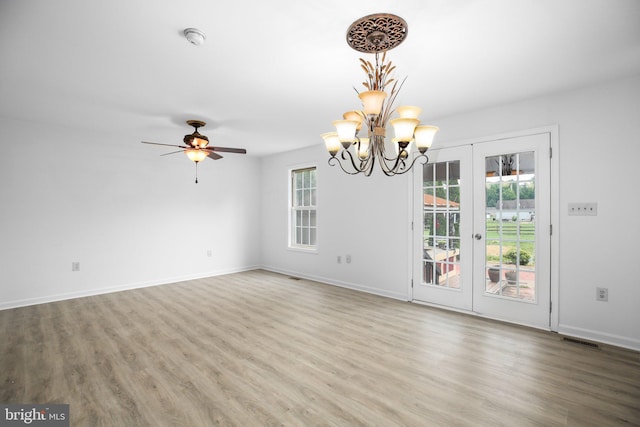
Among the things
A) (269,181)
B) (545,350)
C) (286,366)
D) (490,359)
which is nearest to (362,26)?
(286,366)

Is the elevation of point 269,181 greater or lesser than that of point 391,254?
greater

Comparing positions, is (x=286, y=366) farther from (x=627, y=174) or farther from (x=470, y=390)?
(x=627, y=174)

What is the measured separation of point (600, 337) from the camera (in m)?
2.93

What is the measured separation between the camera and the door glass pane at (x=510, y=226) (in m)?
3.34

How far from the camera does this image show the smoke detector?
207cm

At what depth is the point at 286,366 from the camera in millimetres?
2494

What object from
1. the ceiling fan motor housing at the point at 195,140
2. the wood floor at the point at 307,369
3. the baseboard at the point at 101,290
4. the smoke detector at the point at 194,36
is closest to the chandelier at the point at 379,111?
the smoke detector at the point at 194,36

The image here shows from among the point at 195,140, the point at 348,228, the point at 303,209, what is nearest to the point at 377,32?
the point at 195,140

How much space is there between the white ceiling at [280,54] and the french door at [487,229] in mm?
668

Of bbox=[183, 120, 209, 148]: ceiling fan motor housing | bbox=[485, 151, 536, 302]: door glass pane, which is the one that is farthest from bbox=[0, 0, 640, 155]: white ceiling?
bbox=[485, 151, 536, 302]: door glass pane

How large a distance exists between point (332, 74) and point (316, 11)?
2.86 ft

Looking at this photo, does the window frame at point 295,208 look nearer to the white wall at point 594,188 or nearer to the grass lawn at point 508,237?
the white wall at point 594,188

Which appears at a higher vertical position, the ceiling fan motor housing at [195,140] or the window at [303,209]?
the ceiling fan motor housing at [195,140]

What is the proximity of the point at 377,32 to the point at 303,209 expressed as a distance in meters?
4.32
